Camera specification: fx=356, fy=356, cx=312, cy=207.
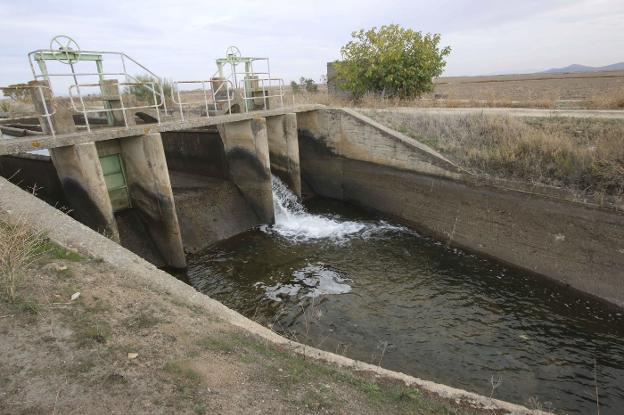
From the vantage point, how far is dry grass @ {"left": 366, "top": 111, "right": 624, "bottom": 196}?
767 cm

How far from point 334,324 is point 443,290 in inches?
104

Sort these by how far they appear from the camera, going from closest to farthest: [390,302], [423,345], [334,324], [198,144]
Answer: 1. [423,345]
2. [334,324]
3. [390,302]
4. [198,144]

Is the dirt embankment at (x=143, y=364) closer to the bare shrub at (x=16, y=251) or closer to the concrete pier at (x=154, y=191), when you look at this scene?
the bare shrub at (x=16, y=251)

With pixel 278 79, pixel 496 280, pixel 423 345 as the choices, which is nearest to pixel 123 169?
pixel 278 79

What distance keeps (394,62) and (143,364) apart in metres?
15.9

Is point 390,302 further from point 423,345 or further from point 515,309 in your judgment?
point 515,309

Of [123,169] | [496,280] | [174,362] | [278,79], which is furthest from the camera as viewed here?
[278,79]

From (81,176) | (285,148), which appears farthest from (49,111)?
(285,148)

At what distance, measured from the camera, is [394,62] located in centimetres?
1586

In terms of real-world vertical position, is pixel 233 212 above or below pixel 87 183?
below

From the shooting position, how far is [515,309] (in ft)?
23.0

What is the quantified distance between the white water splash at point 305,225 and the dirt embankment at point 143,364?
21.7ft

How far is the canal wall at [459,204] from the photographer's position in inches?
284

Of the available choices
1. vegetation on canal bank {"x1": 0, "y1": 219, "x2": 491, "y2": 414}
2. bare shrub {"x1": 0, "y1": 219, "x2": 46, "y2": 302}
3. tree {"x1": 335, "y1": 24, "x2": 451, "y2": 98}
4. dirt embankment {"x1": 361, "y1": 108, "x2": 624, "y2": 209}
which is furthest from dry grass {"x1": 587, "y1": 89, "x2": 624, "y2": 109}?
bare shrub {"x1": 0, "y1": 219, "x2": 46, "y2": 302}
